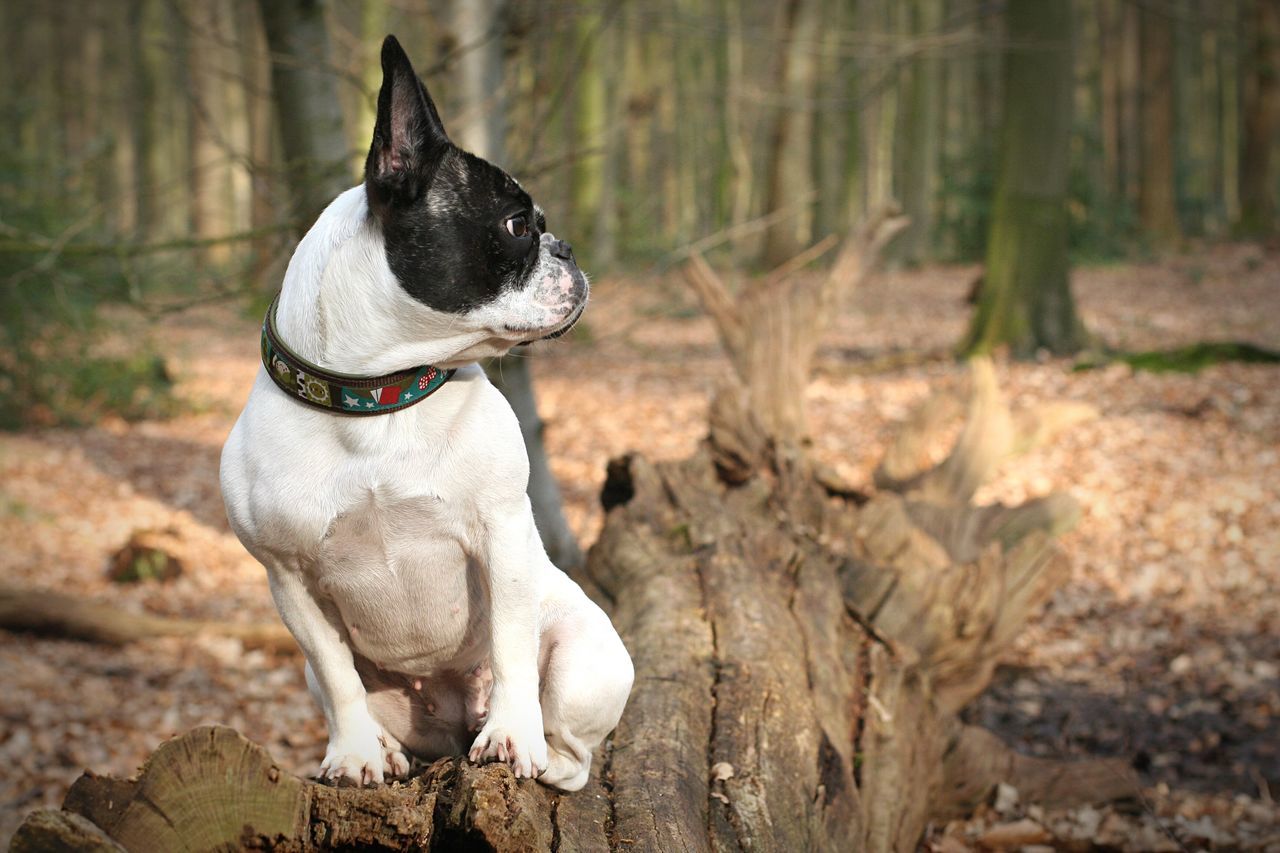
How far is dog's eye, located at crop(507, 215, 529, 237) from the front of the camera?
2.70m

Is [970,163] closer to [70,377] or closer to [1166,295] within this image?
[1166,295]

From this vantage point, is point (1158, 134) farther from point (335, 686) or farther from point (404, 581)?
point (335, 686)

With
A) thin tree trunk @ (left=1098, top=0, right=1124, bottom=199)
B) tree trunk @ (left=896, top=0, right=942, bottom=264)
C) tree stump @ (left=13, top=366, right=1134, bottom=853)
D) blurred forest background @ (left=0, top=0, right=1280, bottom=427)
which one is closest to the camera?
tree stump @ (left=13, top=366, right=1134, bottom=853)

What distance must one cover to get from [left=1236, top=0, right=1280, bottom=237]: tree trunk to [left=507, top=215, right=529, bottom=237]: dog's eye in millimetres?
23877

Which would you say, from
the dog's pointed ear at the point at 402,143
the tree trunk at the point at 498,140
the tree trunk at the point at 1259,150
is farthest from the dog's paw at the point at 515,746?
the tree trunk at the point at 1259,150

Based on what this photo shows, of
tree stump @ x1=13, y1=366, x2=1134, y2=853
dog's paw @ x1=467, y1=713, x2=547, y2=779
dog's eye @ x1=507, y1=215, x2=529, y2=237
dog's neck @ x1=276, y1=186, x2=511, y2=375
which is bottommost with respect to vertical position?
tree stump @ x1=13, y1=366, x2=1134, y2=853

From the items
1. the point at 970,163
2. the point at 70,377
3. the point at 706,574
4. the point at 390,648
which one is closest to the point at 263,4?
the point at 706,574

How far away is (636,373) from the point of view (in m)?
13.9

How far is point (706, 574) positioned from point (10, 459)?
314 inches

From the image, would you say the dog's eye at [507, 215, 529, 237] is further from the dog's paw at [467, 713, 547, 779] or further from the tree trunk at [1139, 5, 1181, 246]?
the tree trunk at [1139, 5, 1181, 246]

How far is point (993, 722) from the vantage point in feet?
20.0

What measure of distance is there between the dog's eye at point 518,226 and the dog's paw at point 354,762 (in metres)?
1.34

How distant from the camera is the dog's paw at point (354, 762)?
2730mm

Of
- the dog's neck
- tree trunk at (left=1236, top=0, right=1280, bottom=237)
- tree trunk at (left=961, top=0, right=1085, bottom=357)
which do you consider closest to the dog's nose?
the dog's neck
